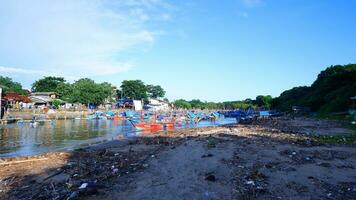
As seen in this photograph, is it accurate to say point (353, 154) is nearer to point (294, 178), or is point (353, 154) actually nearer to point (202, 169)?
point (294, 178)

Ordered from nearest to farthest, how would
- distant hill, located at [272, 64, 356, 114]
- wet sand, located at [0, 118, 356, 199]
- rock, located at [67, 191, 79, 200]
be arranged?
rock, located at [67, 191, 79, 200]
wet sand, located at [0, 118, 356, 199]
distant hill, located at [272, 64, 356, 114]

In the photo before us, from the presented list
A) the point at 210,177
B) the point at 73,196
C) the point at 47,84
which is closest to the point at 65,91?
the point at 47,84

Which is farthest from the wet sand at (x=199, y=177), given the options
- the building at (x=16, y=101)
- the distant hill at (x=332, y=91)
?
the building at (x=16, y=101)

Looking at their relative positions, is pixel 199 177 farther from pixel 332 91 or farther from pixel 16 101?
pixel 16 101

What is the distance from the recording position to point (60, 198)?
8.38 m

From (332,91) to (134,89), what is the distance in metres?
77.4

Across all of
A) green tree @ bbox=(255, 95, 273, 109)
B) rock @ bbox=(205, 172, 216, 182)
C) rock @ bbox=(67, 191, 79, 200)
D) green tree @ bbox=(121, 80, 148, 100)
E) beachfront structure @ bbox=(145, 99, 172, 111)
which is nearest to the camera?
rock @ bbox=(67, 191, 79, 200)

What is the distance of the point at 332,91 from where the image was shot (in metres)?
68.8

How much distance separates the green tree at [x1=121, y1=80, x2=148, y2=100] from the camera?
122 meters

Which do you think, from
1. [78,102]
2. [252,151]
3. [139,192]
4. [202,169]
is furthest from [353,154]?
[78,102]

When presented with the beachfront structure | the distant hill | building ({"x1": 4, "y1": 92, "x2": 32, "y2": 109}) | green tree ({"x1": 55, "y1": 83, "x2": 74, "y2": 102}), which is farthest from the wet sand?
the beachfront structure

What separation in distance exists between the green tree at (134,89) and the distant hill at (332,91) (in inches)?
2336

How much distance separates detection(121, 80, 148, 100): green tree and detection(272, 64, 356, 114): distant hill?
59324mm

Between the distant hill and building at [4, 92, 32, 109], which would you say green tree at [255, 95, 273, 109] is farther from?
building at [4, 92, 32, 109]
